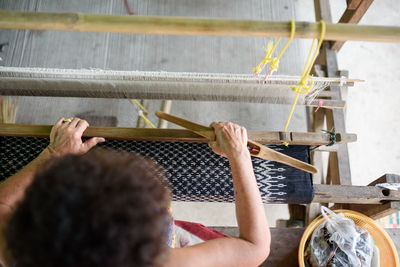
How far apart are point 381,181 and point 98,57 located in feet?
6.46

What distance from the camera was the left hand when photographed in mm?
1105

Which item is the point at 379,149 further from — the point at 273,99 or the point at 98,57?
the point at 98,57

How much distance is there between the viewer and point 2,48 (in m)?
1.99

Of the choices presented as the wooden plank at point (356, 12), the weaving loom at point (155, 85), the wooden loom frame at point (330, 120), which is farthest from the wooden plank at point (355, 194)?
the wooden plank at point (356, 12)

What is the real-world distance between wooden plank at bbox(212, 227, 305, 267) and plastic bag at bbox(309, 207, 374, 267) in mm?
86

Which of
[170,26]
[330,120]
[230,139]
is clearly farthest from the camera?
[330,120]

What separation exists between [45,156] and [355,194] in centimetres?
130

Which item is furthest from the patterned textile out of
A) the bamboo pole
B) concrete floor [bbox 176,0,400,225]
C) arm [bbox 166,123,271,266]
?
concrete floor [bbox 176,0,400,225]

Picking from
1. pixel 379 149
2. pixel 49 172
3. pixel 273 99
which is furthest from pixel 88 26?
pixel 379 149

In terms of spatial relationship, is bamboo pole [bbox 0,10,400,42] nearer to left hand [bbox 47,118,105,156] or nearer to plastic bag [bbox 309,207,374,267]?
left hand [bbox 47,118,105,156]

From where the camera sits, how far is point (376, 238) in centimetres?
136

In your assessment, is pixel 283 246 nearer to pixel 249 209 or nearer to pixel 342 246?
pixel 342 246

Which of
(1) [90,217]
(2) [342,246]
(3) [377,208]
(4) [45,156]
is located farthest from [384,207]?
(4) [45,156]

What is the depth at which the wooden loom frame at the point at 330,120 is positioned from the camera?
0.82 m
